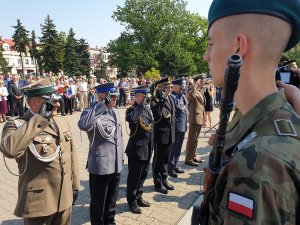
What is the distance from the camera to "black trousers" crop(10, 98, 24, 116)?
13.5 meters

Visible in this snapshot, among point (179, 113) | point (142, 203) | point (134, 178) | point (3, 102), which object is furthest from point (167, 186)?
point (3, 102)

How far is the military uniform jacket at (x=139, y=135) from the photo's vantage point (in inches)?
196

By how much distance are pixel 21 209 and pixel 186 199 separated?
3.26 m

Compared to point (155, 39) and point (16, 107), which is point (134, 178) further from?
point (155, 39)

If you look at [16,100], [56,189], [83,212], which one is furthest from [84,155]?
[16,100]

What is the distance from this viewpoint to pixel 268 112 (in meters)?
1.09

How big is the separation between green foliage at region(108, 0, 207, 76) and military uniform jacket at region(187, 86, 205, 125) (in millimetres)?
36541

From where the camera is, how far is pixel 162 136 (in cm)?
592

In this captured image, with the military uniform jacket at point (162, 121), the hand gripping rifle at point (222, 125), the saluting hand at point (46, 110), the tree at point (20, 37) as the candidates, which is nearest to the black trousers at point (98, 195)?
the saluting hand at point (46, 110)

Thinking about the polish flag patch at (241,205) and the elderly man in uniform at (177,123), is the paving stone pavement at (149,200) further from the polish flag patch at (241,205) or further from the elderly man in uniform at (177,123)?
the polish flag patch at (241,205)

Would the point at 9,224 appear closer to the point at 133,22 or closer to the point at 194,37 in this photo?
the point at 133,22

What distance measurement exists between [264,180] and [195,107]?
6637mm

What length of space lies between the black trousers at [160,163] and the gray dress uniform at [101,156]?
167 centimetres

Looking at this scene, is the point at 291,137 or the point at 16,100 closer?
the point at 291,137
